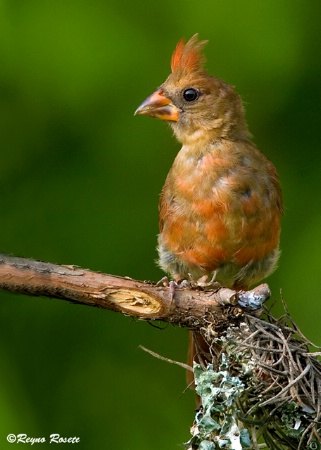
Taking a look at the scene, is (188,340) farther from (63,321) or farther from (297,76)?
(297,76)

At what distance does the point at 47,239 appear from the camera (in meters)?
5.86

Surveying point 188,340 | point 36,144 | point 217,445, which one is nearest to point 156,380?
point 188,340

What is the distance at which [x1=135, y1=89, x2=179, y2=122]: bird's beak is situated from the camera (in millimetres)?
5625

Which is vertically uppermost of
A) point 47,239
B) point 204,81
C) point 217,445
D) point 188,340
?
point 204,81

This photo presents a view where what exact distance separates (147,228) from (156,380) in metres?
0.79

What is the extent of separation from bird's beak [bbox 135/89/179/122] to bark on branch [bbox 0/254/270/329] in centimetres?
139

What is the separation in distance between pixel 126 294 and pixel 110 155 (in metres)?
1.71

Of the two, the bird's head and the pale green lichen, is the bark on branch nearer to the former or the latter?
the pale green lichen

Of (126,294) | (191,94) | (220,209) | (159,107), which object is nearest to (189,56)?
(191,94)

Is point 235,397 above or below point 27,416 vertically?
below

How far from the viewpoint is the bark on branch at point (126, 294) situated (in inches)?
168

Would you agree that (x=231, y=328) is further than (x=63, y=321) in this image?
No

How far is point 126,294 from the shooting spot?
14.4 feet

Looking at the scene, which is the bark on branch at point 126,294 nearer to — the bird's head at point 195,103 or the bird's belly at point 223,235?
the bird's belly at point 223,235
